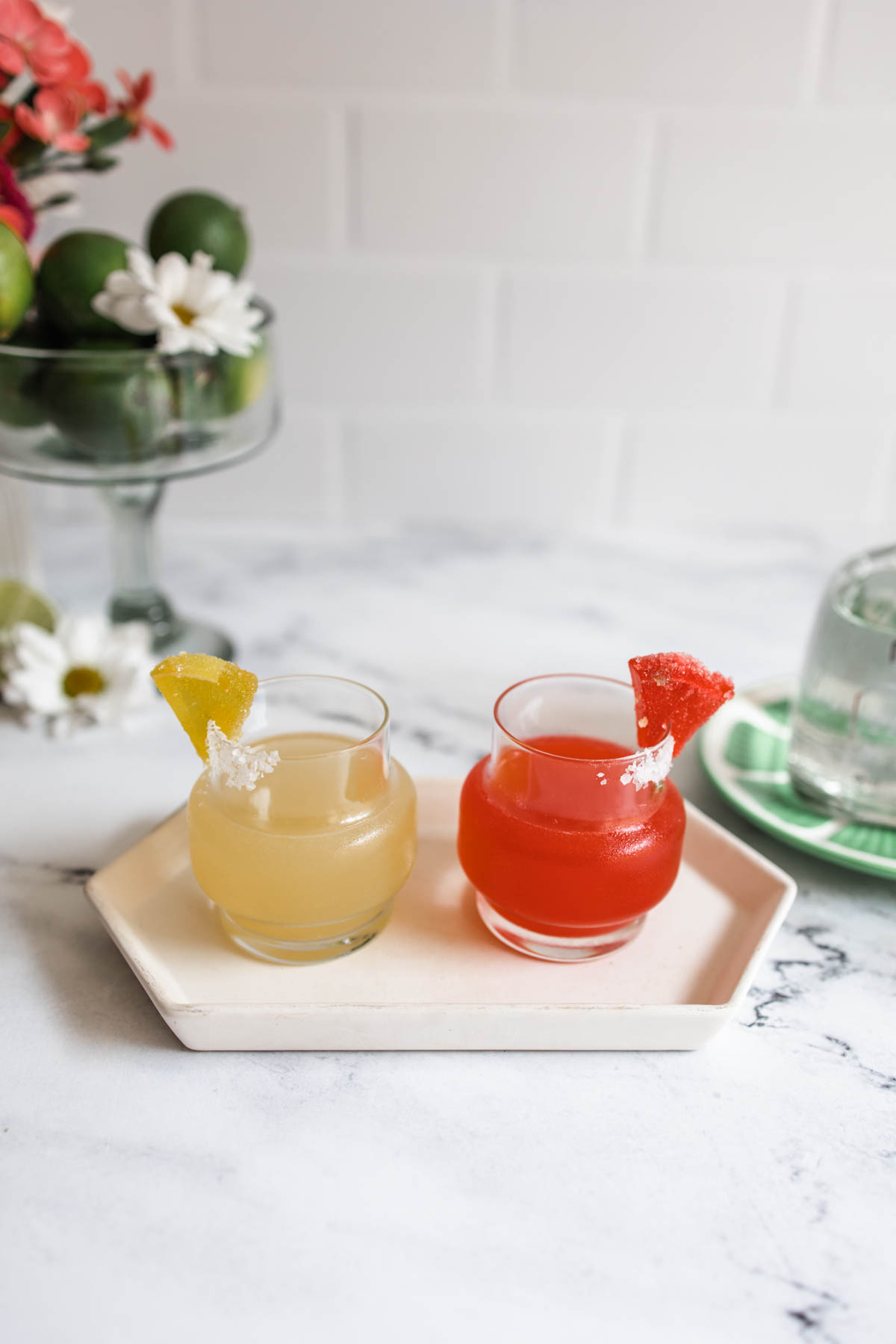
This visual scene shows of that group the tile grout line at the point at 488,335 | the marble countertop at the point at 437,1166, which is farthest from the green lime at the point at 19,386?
the tile grout line at the point at 488,335

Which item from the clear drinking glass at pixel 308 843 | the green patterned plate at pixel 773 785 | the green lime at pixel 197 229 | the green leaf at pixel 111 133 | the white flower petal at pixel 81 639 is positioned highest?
the green leaf at pixel 111 133

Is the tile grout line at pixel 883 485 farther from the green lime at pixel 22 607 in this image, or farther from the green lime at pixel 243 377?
the green lime at pixel 22 607

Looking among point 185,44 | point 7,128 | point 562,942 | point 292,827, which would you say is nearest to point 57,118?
point 7,128

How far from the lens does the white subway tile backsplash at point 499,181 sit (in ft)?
3.63

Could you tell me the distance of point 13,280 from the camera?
2.56 ft

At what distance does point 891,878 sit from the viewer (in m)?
0.75

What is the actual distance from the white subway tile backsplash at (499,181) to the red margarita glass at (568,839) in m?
0.67

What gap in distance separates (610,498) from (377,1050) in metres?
0.83

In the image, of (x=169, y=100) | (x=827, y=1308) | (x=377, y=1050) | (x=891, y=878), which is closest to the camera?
(x=827, y=1308)

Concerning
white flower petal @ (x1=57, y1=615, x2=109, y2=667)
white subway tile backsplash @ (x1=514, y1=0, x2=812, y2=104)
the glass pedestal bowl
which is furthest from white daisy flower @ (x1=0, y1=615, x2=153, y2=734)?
white subway tile backsplash @ (x1=514, y1=0, x2=812, y2=104)

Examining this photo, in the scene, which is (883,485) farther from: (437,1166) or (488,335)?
(437,1166)

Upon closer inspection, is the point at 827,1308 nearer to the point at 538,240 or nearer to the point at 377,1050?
the point at 377,1050

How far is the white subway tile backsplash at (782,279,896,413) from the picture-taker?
1179mm

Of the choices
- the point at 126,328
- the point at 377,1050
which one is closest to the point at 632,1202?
the point at 377,1050
